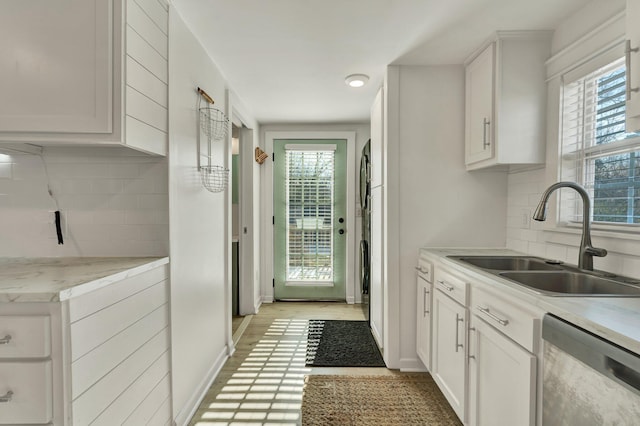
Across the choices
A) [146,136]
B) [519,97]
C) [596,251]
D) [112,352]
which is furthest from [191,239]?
[519,97]

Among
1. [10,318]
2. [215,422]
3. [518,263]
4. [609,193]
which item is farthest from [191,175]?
[609,193]

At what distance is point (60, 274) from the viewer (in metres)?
1.20

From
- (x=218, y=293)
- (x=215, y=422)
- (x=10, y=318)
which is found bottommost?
(x=215, y=422)

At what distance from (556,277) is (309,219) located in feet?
9.27

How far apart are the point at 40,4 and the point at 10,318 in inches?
46.6

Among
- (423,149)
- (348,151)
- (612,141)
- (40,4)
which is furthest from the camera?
(348,151)

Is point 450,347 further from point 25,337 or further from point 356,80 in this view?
point 356,80

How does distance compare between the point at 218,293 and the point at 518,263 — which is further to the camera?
the point at 218,293

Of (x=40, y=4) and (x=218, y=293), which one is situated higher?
(x=40, y=4)

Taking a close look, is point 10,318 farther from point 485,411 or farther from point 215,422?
point 485,411

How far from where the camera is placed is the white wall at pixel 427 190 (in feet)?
7.81

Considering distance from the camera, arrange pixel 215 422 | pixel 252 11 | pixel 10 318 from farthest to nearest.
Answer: pixel 215 422, pixel 252 11, pixel 10 318

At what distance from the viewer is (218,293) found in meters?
2.43

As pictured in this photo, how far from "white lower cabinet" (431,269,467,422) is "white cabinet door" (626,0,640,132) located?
3.35 ft
